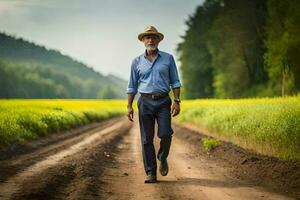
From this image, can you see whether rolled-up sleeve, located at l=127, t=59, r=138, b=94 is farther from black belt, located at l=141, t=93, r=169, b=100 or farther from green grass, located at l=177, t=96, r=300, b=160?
green grass, located at l=177, t=96, r=300, b=160

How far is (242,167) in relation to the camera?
10.8 meters

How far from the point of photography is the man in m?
8.78

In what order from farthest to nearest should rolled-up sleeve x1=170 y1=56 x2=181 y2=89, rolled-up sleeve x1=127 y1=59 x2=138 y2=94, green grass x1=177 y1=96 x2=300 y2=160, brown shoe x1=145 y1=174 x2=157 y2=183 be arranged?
green grass x1=177 y1=96 x2=300 y2=160
rolled-up sleeve x1=127 y1=59 x2=138 y2=94
rolled-up sleeve x1=170 y1=56 x2=181 y2=89
brown shoe x1=145 y1=174 x2=157 y2=183

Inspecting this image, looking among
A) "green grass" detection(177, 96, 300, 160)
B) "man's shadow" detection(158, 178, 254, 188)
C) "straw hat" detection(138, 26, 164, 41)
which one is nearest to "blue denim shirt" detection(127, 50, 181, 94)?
"straw hat" detection(138, 26, 164, 41)

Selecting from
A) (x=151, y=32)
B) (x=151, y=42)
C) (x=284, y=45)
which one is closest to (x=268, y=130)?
(x=151, y=42)

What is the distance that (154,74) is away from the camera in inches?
347

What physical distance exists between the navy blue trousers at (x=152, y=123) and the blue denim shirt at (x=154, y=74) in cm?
22

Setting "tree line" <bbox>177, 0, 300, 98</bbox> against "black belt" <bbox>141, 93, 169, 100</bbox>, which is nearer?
"black belt" <bbox>141, 93, 169, 100</bbox>

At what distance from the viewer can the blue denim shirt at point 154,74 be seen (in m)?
8.77

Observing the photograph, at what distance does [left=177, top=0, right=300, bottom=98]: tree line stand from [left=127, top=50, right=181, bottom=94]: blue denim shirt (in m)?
30.5

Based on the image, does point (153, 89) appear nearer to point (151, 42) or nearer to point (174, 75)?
point (174, 75)

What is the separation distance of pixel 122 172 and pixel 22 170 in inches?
78.3

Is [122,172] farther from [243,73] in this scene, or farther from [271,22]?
[243,73]

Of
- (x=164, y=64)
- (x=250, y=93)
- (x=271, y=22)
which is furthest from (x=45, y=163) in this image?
(x=250, y=93)
